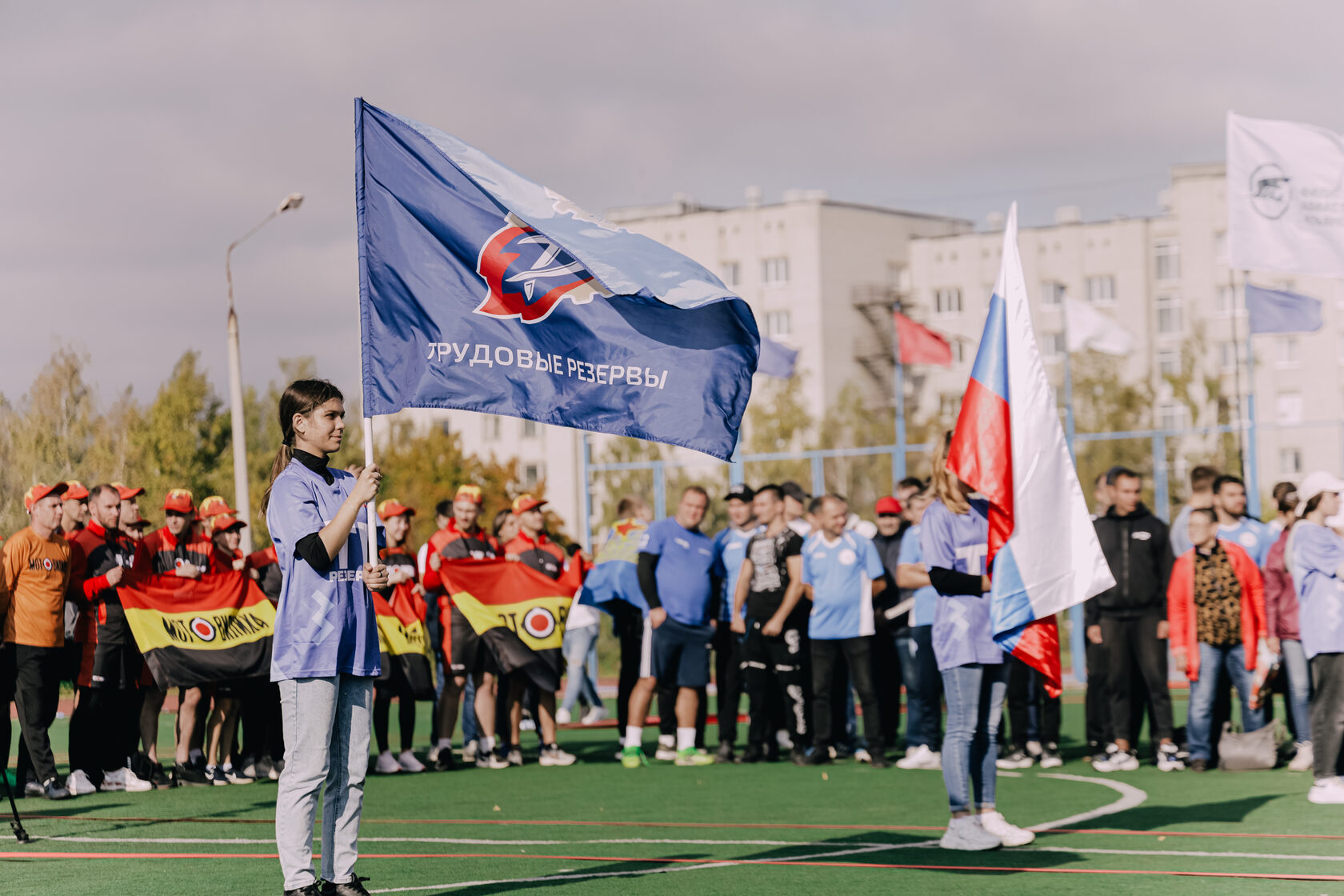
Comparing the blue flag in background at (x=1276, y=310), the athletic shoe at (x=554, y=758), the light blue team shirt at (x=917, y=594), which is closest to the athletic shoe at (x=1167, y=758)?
the light blue team shirt at (x=917, y=594)

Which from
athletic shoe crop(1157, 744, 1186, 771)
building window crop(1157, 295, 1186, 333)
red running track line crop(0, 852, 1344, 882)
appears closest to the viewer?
red running track line crop(0, 852, 1344, 882)

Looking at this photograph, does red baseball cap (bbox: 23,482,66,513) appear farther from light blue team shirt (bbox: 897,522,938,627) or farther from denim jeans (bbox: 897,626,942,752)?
denim jeans (bbox: 897,626,942,752)

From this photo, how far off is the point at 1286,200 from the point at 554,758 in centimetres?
896

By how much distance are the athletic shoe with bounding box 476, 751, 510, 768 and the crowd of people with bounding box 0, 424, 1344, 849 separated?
0.02m

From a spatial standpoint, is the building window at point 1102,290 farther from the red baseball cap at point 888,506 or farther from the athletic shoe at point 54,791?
the athletic shoe at point 54,791

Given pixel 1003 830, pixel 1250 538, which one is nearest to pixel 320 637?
pixel 1003 830

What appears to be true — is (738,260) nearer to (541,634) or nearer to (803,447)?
(803,447)

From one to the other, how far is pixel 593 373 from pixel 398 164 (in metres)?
1.29

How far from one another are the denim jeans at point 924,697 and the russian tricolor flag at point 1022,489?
16.0ft

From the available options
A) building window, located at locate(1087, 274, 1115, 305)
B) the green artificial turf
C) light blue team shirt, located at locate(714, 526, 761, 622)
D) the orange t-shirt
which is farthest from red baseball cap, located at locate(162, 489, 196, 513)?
building window, located at locate(1087, 274, 1115, 305)

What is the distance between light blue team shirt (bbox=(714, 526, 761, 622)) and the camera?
14.2m

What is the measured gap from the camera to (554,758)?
13844 millimetres

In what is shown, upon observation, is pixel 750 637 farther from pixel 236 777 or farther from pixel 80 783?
pixel 80 783

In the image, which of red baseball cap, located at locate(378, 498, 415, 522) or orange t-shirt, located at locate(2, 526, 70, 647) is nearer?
orange t-shirt, located at locate(2, 526, 70, 647)
